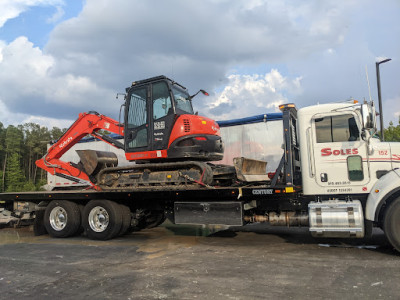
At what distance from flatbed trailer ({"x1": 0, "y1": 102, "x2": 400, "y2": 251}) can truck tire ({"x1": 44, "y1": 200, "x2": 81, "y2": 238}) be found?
1.11 m

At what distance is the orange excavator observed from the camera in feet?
26.5

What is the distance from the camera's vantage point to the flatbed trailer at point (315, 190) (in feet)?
20.9

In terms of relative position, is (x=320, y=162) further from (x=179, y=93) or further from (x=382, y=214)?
(x=179, y=93)

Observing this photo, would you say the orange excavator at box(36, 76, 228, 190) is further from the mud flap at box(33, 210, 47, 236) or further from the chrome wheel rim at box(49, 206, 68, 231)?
the mud flap at box(33, 210, 47, 236)

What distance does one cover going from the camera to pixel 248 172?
776 centimetres


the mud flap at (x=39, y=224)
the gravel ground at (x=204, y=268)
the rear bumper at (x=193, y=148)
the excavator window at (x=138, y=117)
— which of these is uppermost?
the excavator window at (x=138, y=117)

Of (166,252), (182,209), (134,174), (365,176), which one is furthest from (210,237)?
(365,176)

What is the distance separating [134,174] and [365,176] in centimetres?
542

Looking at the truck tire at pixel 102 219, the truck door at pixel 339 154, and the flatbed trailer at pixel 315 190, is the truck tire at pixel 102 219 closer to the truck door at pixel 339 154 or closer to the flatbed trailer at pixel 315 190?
the flatbed trailer at pixel 315 190

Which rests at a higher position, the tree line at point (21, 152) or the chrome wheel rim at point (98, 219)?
the tree line at point (21, 152)

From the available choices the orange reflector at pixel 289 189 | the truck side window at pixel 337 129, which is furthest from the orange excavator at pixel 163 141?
the truck side window at pixel 337 129

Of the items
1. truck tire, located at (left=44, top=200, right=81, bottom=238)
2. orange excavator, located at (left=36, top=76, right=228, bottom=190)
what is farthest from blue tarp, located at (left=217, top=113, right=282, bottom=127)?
truck tire, located at (left=44, top=200, right=81, bottom=238)

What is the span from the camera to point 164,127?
27.3 ft

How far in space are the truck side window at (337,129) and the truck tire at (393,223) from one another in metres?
1.49
